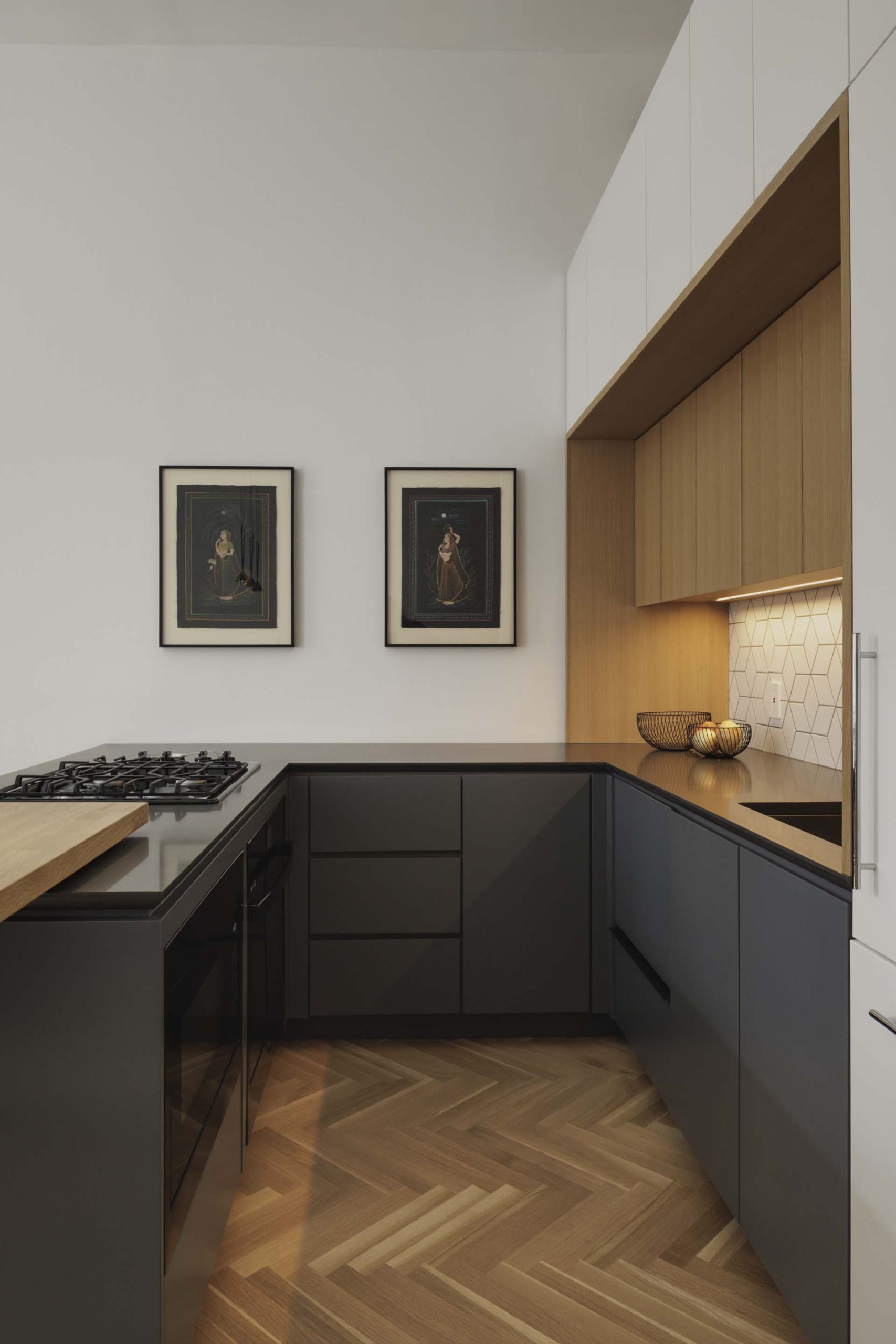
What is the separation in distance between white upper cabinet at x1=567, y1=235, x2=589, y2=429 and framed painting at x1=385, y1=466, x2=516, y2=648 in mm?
349

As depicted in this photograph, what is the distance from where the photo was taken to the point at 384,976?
9.13ft

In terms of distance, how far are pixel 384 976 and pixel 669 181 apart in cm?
237

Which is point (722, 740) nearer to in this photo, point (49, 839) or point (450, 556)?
point (450, 556)

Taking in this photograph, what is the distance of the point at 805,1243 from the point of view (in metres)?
1.47

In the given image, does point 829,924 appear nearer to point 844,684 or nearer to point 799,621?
point 844,684

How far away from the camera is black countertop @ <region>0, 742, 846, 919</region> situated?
1.22 metres

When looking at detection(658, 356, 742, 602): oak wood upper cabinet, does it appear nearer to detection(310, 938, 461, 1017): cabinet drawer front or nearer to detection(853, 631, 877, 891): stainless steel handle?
detection(853, 631, 877, 891): stainless steel handle

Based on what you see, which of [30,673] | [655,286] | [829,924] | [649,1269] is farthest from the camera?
[30,673]

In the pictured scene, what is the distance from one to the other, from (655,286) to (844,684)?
4.62 feet

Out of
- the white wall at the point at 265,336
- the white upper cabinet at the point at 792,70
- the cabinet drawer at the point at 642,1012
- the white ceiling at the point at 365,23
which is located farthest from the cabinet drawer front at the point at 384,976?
the white ceiling at the point at 365,23

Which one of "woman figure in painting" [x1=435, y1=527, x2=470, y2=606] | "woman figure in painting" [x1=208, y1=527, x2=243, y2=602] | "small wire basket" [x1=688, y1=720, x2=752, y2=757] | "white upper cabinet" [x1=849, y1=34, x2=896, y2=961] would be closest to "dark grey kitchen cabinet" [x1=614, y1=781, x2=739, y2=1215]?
"small wire basket" [x1=688, y1=720, x2=752, y2=757]

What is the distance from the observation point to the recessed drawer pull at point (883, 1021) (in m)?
1.19

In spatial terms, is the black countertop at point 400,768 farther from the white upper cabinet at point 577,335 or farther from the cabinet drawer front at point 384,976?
the white upper cabinet at point 577,335

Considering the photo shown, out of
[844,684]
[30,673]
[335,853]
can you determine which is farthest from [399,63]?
[844,684]
